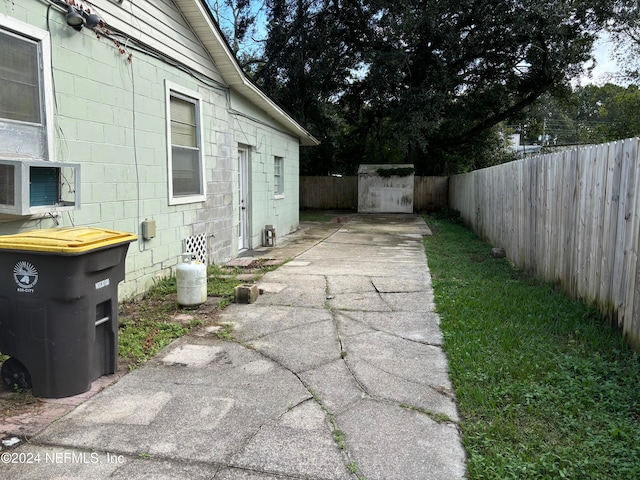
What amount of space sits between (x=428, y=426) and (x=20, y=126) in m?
4.02

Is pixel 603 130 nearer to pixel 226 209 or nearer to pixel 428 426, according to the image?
pixel 226 209

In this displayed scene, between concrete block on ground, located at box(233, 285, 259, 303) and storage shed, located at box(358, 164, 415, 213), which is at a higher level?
storage shed, located at box(358, 164, 415, 213)

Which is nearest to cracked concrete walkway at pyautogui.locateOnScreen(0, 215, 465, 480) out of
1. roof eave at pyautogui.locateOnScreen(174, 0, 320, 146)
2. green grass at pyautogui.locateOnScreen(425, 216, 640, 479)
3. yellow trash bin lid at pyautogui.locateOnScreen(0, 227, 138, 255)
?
green grass at pyautogui.locateOnScreen(425, 216, 640, 479)

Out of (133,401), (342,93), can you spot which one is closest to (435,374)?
(133,401)

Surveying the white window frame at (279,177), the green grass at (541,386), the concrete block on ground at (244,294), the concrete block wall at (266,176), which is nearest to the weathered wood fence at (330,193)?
the concrete block wall at (266,176)

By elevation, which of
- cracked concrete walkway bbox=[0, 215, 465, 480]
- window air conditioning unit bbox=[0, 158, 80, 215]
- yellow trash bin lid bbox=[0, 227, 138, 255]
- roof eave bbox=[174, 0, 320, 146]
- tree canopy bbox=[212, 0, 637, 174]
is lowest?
cracked concrete walkway bbox=[0, 215, 465, 480]

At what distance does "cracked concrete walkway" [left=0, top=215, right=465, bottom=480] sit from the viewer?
244cm

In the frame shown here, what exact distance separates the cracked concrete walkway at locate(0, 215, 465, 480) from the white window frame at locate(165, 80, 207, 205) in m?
2.16

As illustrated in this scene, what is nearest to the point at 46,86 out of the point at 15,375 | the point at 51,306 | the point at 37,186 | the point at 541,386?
the point at 37,186

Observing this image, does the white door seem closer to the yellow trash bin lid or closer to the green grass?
the green grass

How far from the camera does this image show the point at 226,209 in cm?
849

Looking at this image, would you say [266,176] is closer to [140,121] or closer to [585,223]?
[140,121]

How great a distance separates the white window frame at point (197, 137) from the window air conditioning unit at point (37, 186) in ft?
6.55

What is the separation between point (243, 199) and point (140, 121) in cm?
420
